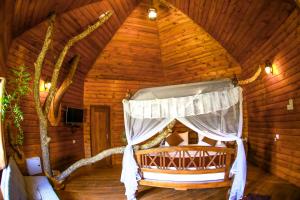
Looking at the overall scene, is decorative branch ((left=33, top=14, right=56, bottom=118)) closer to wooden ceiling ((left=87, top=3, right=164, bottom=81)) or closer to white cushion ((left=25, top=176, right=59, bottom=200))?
white cushion ((left=25, top=176, right=59, bottom=200))

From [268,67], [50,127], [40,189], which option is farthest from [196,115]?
[50,127]

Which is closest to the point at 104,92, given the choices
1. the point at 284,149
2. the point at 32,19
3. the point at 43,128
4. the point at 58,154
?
the point at 58,154

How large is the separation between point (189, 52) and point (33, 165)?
442 centimetres

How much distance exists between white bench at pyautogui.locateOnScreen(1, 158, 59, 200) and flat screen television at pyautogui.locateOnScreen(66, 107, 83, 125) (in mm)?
2125

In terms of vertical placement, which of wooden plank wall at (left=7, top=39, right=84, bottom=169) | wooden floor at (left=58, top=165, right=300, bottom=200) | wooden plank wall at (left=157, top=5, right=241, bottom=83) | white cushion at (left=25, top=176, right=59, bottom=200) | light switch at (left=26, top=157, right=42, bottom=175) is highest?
wooden plank wall at (left=157, top=5, right=241, bottom=83)

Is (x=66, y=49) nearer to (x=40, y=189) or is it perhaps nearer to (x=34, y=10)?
(x=34, y=10)

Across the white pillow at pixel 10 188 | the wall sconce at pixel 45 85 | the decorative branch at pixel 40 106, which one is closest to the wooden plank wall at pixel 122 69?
the wall sconce at pixel 45 85

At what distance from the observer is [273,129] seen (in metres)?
4.93

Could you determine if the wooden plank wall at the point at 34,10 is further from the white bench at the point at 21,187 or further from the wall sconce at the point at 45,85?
the white bench at the point at 21,187

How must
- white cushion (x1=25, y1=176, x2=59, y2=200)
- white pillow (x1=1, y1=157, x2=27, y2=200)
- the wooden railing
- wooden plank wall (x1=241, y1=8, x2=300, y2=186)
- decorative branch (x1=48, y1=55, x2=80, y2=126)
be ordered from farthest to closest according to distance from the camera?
decorative branch (x1=48, y1=55, x2=80, y2=126), wooden plank wall (x1=241, y1=8, x2=300, y2=186), the wooden railing, white cushion (x1=25, y1=176, x2=59, y2=200), white pillow (x1=1, y1=157, x2=27, y2=200)

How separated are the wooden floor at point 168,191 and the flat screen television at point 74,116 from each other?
133 centimetres

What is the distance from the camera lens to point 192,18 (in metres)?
5.64

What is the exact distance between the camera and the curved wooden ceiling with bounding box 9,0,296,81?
3.92m

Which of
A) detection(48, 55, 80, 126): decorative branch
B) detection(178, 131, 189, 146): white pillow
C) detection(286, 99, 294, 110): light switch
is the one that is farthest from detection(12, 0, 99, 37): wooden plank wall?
detection(178, 131, 189, 146): white pillow
